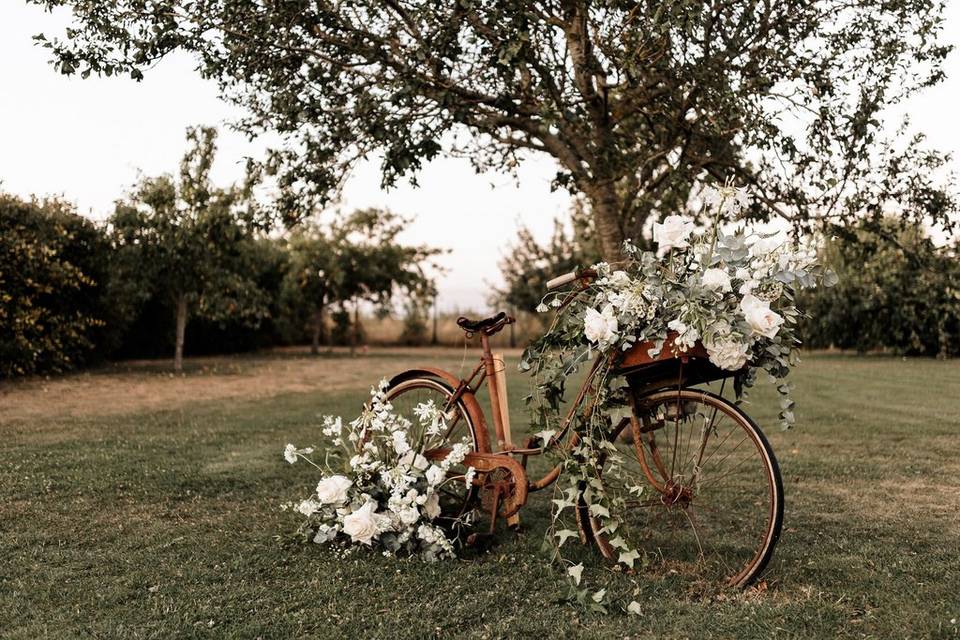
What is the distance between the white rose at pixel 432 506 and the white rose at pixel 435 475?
0.35 ft

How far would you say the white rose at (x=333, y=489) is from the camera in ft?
13.7

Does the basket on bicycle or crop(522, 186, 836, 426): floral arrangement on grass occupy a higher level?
crop(522, 186, 836, 426): floral arrangement on grass

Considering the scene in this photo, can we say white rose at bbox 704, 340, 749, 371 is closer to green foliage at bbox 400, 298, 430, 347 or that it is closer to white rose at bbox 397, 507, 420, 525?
white rose at bbox 397, 507, 420, 525


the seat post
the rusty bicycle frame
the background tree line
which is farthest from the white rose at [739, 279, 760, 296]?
the background tree line

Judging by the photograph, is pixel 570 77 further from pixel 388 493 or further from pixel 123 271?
pixel 123 271

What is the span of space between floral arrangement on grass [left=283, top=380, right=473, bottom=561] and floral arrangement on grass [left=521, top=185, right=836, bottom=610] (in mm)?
697

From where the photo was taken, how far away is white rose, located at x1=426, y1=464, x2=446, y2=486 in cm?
414

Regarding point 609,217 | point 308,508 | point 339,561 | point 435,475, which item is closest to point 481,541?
point 435,475

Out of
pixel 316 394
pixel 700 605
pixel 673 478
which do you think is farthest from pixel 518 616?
pixel 316 394

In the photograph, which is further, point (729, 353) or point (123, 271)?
point (123, 271)

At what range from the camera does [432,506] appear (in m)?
4.20

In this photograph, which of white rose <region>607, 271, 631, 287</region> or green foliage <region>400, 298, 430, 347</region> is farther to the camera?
green foliage <region>400, 298, 430, 347</region>

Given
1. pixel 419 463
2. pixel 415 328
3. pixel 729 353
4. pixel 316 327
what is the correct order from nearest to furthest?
pixel 729 353, pixel 419 463, pixel 316 327, pixel 415 328

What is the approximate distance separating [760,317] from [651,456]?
41.6 inches
